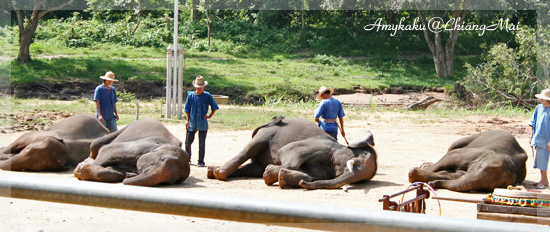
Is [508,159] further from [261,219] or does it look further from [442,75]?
[442,75]

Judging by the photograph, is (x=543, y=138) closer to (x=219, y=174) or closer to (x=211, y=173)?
(x=219, y=174)

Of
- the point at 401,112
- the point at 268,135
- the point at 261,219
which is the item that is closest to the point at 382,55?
the point at 401,112

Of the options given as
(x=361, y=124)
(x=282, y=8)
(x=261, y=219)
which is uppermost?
(x=282, y=8)

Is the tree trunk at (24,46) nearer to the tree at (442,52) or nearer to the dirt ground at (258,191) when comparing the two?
the dirt ground at (258,191)

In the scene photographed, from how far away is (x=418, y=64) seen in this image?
35.1m

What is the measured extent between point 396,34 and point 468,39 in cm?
504

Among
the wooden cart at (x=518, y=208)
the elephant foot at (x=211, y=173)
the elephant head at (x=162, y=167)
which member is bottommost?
the elephant foot at (x=211, y=173)

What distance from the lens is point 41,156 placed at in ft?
27.7

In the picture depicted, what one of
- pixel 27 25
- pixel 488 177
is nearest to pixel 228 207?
pixel 488 177

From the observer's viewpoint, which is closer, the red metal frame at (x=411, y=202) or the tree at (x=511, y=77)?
the red metal frame at (x=411, y=202)

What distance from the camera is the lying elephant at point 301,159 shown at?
791 centimetres

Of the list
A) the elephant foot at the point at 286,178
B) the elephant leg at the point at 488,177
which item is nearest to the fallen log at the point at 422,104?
the elephant leg at the point at 488,177

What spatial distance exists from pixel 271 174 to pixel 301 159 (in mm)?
504

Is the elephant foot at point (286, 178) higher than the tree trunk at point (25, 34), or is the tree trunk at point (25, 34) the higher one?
the tree trunk at point (25, 34)
